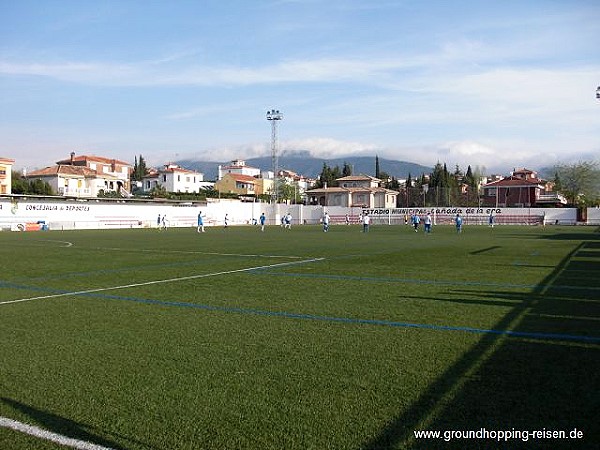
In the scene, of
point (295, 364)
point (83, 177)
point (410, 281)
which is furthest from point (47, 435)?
point (83, 177)

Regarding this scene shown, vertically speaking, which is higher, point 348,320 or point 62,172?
point 62,172

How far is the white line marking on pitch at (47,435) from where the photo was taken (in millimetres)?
3812

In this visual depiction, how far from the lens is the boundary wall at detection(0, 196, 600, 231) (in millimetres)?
46906

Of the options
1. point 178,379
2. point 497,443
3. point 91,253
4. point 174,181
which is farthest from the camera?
point 174,181

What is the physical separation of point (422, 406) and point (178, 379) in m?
2.34

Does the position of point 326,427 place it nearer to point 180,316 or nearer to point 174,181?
point 180,316

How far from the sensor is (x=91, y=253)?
70.1 ft

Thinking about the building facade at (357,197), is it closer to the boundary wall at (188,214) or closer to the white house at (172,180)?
the boundary wall at (188,214)

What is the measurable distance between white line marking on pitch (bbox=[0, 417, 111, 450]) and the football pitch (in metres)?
0.02

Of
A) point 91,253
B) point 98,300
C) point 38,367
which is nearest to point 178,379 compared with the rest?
point 38,367

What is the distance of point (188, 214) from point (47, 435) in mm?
59862

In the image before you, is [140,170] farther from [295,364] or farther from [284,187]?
[295,364]

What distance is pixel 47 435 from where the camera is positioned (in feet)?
13.1

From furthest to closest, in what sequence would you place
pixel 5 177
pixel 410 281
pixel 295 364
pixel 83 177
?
pixel 83 177 < pixel 5 177 < pixel 410 281 < pixel 295 364
